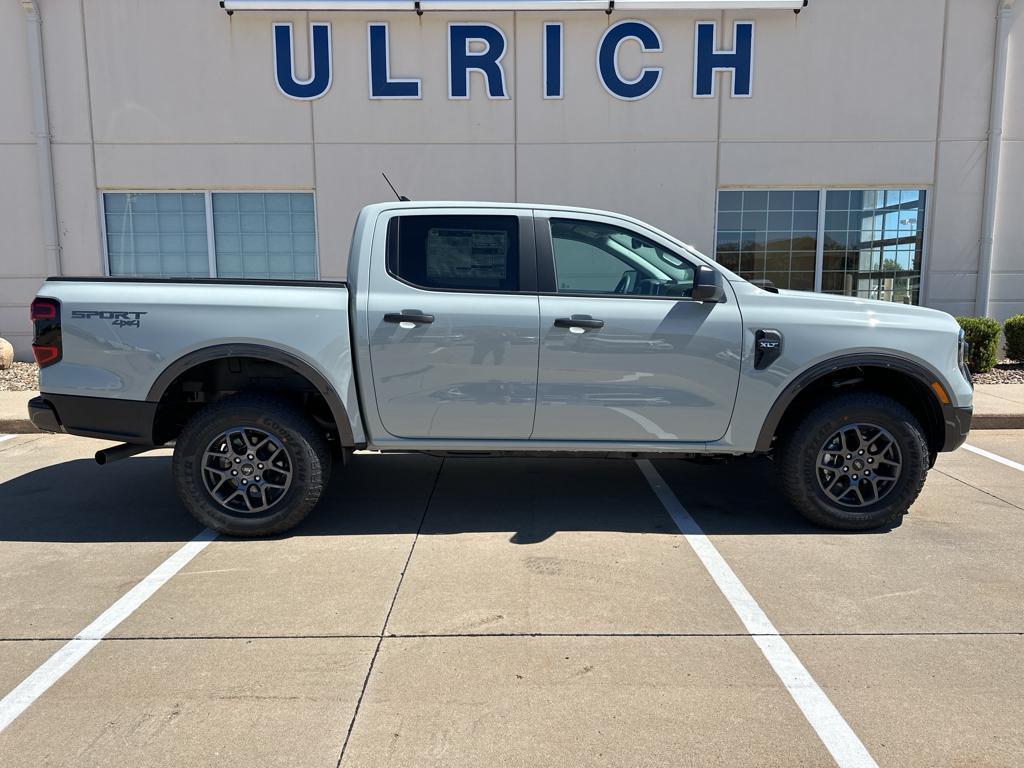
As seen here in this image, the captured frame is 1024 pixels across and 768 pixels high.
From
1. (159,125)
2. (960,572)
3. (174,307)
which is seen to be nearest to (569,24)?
(159,125)

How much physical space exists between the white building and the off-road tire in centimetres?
661

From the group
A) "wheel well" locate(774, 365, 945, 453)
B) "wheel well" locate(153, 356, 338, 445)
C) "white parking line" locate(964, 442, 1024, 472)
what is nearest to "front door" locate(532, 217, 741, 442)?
"wheel well" locate(774, 365, 945, 453)

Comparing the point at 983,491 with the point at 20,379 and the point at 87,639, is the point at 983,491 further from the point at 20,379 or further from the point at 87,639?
the point at 20,379

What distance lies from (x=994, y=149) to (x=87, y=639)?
1244 cm

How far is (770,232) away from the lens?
34.4ft

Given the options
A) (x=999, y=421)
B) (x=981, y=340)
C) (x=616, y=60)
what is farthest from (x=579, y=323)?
(x=981, y=340)

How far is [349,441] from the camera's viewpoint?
4246 millimetres

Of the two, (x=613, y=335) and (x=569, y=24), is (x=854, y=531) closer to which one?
(x=613, y=335)

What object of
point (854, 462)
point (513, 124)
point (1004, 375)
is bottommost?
point (1004, 375)

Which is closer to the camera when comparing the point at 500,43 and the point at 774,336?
the point at 774,336

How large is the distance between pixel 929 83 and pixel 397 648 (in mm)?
11257

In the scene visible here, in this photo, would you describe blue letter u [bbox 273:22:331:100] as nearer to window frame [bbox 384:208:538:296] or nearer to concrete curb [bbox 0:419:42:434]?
concrete curb [bbox 0:419:42:434]

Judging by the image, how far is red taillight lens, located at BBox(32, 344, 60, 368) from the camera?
4084 mm

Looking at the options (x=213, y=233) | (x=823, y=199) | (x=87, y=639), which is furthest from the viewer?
(x=213, y=233)
